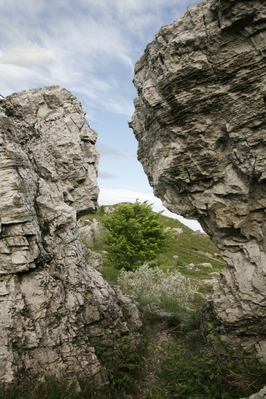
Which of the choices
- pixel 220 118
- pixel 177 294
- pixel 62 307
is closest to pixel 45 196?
pixel 62 307

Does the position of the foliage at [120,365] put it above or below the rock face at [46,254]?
below

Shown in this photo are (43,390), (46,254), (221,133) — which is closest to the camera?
(43,390)

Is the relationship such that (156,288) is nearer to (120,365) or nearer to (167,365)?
(120,365)

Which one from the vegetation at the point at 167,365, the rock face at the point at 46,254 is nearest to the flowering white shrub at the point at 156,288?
the vegetation at the point at 167,365

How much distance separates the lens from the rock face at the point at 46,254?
9.59 meters

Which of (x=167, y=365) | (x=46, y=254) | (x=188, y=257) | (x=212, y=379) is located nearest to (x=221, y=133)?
(x=212, y=379)

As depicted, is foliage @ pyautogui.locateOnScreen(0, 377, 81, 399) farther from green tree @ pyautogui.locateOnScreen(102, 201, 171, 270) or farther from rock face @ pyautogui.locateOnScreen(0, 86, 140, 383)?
green tree @ pyautogui.locateOnScreen(102, 201, 171, 270)

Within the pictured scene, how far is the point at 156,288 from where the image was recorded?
20.5 meters

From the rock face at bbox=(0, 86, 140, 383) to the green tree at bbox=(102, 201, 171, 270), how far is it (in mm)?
14985

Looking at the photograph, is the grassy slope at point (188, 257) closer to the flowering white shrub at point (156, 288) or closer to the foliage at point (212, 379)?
the flowering white shrub at point (156, 288)

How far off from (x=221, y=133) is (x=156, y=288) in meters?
13.3

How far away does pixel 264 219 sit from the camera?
990cm

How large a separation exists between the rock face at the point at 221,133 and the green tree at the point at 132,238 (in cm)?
1762

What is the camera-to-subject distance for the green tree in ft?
95.0
